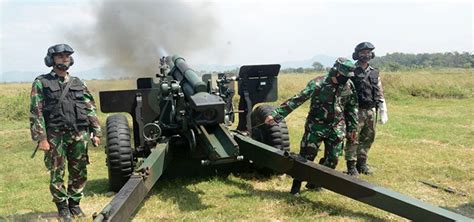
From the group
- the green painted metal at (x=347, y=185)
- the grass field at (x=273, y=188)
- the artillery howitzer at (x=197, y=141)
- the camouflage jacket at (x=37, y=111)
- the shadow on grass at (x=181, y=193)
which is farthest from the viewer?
the shadow on grass at (x=181, y=193)

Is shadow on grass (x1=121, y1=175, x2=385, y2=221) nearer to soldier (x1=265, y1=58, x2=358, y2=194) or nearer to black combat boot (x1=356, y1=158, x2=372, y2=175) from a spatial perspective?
soldier (x1=265, y1=58, x2=358, y2=194)

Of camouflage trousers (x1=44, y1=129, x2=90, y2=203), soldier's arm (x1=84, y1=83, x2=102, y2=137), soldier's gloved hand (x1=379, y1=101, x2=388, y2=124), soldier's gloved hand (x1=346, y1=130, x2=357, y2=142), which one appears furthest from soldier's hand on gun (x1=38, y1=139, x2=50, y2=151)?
soldier's gloved hand (x1=379, y1=101, x2=388, y2=124)

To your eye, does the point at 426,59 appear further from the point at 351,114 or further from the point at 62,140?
the point at 62,140

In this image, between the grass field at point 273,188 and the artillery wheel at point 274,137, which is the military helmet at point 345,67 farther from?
the artillery wheel at point 274,137

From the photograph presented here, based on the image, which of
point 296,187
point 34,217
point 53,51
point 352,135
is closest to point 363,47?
point 352,135

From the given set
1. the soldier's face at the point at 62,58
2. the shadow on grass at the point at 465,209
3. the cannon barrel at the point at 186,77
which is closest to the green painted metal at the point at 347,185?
the cannon barrel at the point at 186,77

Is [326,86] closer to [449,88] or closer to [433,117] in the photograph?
[433,117]

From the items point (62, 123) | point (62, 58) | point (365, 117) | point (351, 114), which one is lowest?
point (365, 117)

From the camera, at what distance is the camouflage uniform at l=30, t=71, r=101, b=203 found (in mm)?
4645

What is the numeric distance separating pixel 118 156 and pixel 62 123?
1314 millimetres

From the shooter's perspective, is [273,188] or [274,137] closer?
[273,188]

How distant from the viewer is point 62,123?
15.6 ft

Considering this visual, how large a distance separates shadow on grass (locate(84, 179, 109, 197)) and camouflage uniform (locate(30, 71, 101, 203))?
1343 mm

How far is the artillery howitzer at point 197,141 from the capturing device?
4254 millimetres
